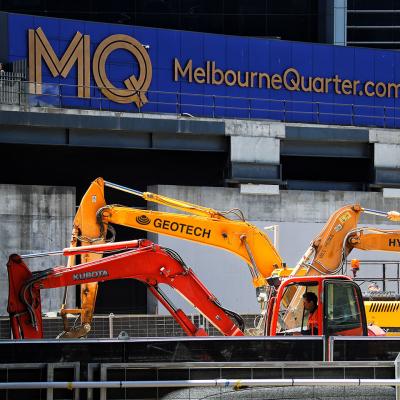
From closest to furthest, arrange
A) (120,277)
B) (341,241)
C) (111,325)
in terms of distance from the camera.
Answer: (120,277) < (341,241) < (111,325)

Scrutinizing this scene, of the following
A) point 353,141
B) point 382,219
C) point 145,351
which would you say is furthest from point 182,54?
point 145,351

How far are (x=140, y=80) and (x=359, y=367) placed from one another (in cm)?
3213

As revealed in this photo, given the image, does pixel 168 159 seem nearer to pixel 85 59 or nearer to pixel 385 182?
pixel 85 59

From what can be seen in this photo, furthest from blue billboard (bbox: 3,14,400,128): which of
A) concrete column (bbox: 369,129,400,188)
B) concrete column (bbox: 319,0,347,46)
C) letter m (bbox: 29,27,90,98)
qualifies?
concrete column (bbox: 319,0,347,46)

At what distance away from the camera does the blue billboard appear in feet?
143

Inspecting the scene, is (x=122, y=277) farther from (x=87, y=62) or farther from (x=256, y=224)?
(x=87, y=62)

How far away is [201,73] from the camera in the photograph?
46.2m

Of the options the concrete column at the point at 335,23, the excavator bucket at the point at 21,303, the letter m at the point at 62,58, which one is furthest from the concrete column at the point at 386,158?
the excavator bucket at the point at 21,303

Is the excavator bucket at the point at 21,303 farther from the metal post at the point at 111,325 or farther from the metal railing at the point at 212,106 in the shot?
the metal railing at the point at 212,106

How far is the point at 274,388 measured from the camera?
13.0 m

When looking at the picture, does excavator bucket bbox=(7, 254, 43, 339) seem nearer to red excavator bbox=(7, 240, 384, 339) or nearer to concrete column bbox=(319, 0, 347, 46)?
red excavator bbox=(7, 240, 384, 339)

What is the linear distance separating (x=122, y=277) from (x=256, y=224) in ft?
52.9

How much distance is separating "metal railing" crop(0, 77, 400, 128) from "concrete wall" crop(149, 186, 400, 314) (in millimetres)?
4857

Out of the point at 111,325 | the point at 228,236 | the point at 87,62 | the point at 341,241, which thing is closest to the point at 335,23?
the point at 87,62
